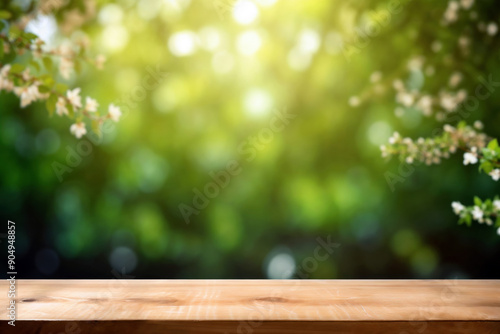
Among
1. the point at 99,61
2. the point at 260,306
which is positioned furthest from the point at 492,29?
the point at 99,61

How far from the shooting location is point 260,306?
3.86 ft

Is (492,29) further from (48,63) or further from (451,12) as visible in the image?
(48,63)

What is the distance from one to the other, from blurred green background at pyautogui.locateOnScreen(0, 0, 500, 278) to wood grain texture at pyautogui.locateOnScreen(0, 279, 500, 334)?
28cm

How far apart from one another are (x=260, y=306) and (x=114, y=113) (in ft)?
3.13

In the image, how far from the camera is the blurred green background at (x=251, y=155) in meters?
1.75

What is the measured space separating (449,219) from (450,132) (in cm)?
33

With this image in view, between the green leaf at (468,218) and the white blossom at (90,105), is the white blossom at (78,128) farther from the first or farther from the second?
the green leaf at (468,218)

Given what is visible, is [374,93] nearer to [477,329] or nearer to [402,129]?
[402,129]

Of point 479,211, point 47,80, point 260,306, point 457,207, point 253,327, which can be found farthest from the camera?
point 457,207

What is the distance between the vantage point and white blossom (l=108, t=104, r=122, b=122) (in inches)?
68.8

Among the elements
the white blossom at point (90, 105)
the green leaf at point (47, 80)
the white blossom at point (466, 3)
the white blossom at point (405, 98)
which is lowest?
the white blossom at point (405, 98)

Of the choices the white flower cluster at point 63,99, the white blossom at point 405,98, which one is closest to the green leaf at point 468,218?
the white blossom at point 405,98

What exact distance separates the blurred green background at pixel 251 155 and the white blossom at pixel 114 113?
2cm

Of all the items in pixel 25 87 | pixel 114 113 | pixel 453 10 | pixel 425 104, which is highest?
pixel 453 10
